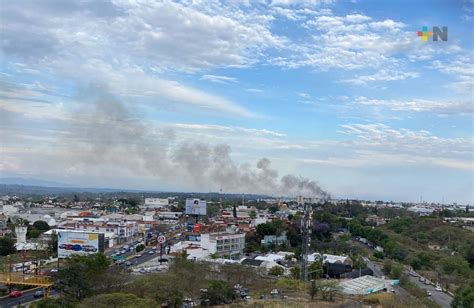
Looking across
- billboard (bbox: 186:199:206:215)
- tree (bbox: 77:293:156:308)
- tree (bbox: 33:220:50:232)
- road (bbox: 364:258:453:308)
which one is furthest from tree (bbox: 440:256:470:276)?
tree (bbox: 33:220:50:232)

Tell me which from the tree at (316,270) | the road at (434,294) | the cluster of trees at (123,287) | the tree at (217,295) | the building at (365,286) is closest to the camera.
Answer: the cluster of trees at (123,287)

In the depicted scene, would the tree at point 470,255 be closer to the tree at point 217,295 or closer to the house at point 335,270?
the house at point 335,270

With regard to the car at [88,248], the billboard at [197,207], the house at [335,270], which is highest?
the billboard at [197,207]

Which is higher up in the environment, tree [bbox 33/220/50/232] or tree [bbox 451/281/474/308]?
tree [bbox 33/220/50/232]

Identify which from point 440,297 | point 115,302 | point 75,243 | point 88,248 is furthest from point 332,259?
point 115,302

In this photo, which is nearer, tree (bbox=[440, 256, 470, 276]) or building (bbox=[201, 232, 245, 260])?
tree (bbox=[440, 256, 470, 276])

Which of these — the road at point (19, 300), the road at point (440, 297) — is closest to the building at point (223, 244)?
the road at point (440, 297)

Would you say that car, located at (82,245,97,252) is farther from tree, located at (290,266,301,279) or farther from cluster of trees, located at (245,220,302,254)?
cluster of trees, located at (245,220,302,254)

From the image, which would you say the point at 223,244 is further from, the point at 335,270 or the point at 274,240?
the point at 335,270

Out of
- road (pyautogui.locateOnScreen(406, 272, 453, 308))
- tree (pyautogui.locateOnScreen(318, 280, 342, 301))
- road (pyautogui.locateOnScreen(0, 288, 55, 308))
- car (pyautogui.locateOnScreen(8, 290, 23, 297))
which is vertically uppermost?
tree (pyautogui.locateOnScreen(318, 280, 342, 301))

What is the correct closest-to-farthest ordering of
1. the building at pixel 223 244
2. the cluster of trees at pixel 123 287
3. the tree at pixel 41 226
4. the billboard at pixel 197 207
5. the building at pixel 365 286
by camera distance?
the cluster of trees at pixel 123 287, the building at pixel 365 286, the building at pixel 223 244, the tree at pixel 41 226, the billboard at pixel 197 207
